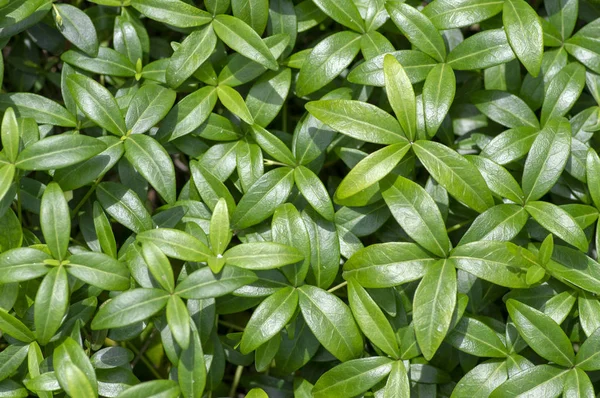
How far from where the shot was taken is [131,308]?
60.1 inches

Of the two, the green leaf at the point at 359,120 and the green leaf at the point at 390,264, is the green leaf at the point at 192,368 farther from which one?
the green leaf at the point at 359,120

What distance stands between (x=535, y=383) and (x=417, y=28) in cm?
95

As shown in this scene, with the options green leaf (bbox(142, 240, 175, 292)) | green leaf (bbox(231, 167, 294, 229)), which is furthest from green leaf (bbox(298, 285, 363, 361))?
green leaf (bbox(142, 240, 175, 292))

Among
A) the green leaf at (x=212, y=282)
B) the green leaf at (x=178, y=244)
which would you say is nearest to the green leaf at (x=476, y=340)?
the green leaf at (x=212, y=282)

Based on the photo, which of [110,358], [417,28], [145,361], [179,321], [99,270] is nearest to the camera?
[179,321]

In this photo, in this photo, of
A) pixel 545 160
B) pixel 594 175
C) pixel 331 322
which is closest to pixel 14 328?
pixel 331 322

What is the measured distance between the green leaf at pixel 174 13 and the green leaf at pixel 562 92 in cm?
96

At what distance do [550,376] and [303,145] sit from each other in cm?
84

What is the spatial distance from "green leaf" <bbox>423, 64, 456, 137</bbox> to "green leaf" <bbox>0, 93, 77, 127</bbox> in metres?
0.96

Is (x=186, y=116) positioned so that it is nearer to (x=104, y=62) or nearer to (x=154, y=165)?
(x=154, y=165)

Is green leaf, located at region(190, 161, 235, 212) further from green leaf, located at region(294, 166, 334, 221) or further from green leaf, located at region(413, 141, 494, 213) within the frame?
green leaf, located at region(413, 141, 494, 213)

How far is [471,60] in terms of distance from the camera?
1.83 m

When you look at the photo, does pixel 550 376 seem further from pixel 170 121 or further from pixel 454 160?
pixel 170 121

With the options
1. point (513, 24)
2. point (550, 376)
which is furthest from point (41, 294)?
point (513, 24)
